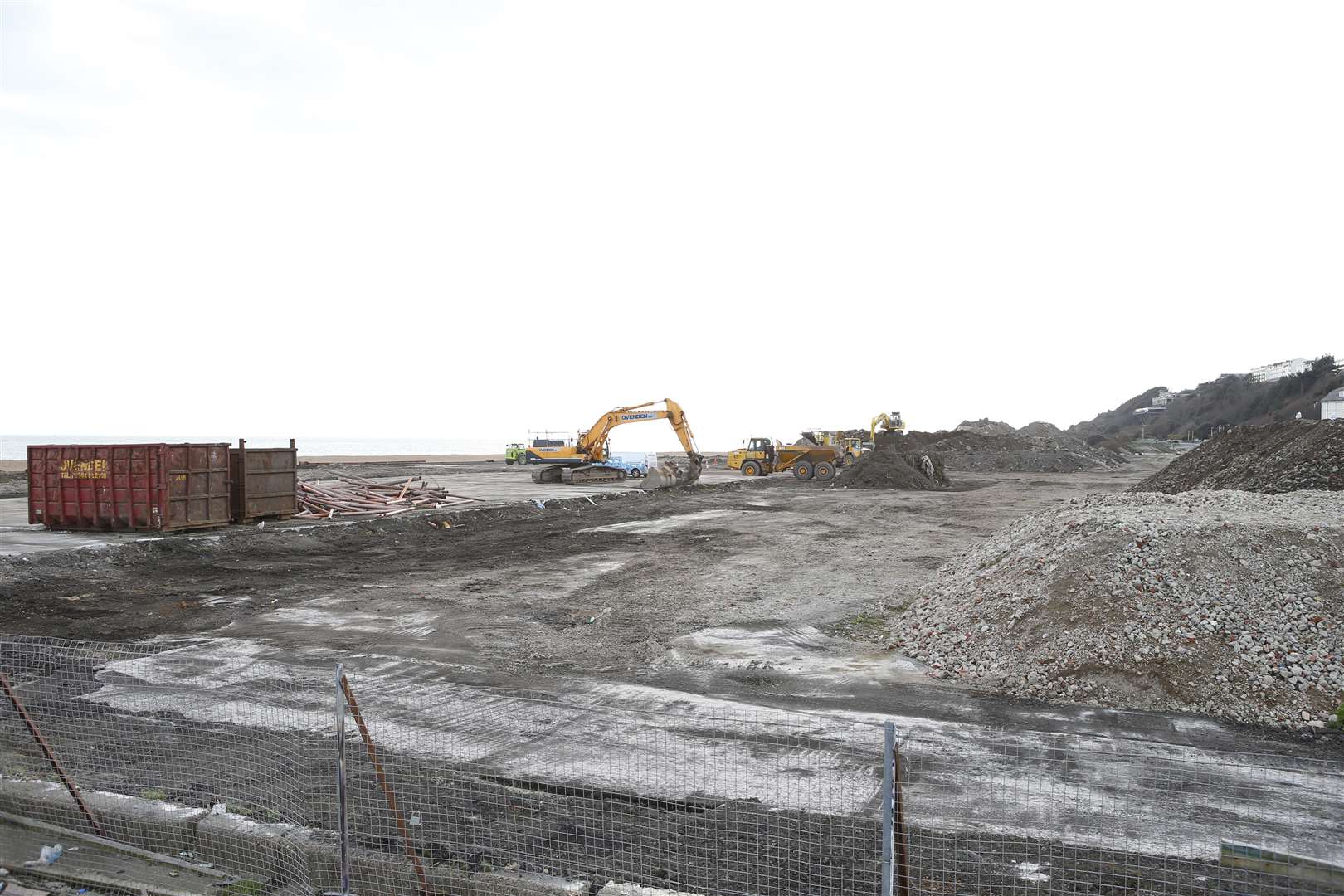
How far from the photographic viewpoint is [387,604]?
1288 centimetres

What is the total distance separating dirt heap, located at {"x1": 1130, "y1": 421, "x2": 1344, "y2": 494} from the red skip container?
2294 centimetres

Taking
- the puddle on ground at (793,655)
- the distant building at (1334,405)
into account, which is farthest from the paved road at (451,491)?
the distant building at (1334,405)

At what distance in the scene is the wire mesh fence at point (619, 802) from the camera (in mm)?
4703

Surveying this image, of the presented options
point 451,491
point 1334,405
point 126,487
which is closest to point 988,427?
point 1334,405

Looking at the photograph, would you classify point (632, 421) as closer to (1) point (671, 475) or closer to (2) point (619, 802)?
(1) point (671, 475)

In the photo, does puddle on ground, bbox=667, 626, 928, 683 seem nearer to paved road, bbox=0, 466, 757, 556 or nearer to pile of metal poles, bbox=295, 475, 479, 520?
paved road, bbox=0, 466, 757, 556

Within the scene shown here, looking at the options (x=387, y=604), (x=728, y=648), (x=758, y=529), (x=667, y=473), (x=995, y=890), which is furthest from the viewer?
(x=667, y=473)

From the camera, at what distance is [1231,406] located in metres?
109

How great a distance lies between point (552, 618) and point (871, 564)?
6.83 metres

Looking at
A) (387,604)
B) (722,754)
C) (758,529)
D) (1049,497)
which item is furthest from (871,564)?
(1049,497)

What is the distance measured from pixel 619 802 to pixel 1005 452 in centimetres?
5723

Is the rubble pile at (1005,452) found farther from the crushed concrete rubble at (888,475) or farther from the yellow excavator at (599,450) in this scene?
the yellow excavator at (599,450)

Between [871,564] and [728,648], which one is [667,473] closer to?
[871,564]

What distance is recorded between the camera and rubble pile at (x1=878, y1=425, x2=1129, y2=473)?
54438mm
